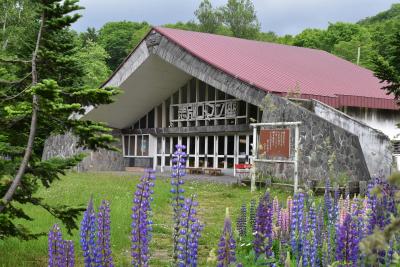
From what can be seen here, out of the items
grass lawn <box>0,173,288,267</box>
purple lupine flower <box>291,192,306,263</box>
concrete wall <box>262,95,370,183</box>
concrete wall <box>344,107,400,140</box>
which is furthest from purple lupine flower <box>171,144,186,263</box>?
concrete wall <box>344,107,400,140</box>

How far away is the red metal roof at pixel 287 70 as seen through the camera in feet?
70.9

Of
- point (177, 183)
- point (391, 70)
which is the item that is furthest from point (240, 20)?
point (177, 183)

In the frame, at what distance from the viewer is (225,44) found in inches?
1078

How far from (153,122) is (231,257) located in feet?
95.0

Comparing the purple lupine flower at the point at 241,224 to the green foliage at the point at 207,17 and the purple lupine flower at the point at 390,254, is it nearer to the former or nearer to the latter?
the purple lupine flower at the point at 390,254

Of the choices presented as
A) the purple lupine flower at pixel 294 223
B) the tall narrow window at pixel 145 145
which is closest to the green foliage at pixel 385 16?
the tall narrow window at pixel 145 145

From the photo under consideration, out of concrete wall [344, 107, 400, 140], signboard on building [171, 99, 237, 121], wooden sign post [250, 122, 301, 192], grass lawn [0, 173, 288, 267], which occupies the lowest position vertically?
grass lawn [0, 173, 288, 267]

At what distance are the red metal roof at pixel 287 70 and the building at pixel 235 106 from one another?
0.22 feet

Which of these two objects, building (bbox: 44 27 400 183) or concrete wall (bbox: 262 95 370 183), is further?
building (bbox: 44 27 400 183)

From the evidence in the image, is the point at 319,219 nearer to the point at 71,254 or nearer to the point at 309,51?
the point at 71,254

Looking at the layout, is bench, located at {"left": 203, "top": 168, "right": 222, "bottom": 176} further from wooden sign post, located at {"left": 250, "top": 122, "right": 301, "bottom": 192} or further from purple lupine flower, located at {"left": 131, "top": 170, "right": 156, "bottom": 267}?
purple lupine flower, located at {"left": 131, "top": 170, "right": 156, "bottom": 267}

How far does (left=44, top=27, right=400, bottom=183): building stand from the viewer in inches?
711

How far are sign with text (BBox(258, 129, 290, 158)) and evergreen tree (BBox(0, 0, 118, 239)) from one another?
1168 cm

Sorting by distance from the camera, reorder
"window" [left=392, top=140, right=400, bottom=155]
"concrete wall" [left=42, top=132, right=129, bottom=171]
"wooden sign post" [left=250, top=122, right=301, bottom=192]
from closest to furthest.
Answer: "wooden sign post" [left=250, top=122, right=301, bottom=192], "window" [left=392, top=140, right=400, bottom=155], "concrete wall" [left=42, top=132, right=129, bottom=171]
